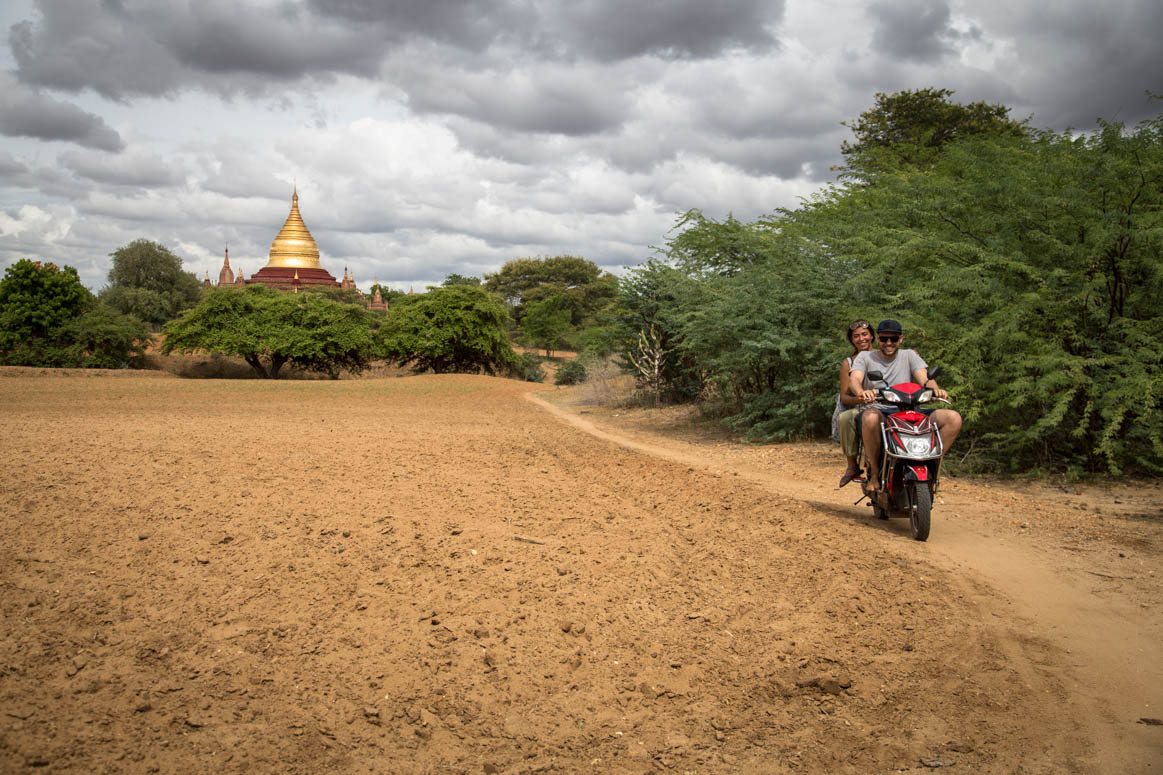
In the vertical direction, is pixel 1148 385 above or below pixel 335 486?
above

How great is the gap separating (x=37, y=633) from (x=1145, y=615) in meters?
6.40

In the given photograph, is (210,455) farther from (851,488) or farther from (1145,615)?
(1145,615)

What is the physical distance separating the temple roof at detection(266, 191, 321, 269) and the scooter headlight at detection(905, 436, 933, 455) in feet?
250

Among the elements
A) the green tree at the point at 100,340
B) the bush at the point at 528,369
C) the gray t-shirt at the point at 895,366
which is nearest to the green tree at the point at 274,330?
the green tree at the point at 100,340

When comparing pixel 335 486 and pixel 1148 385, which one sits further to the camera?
pixel 1148 385

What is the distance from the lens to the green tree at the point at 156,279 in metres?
51.5

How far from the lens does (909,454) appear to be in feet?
20.5

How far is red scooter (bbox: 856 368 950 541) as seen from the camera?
6.28 meters

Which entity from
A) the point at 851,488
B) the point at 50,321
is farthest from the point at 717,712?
the point at 50,321

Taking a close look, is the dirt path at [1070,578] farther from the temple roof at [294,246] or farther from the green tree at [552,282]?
the temple roof at [294,246]

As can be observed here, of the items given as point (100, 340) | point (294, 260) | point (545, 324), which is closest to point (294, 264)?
point (294, 260)

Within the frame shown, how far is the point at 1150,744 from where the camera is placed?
3.33 metres

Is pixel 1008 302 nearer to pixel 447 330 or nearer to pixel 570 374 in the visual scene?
pixel 570 374

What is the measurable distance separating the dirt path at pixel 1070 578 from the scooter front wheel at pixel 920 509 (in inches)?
4.8
